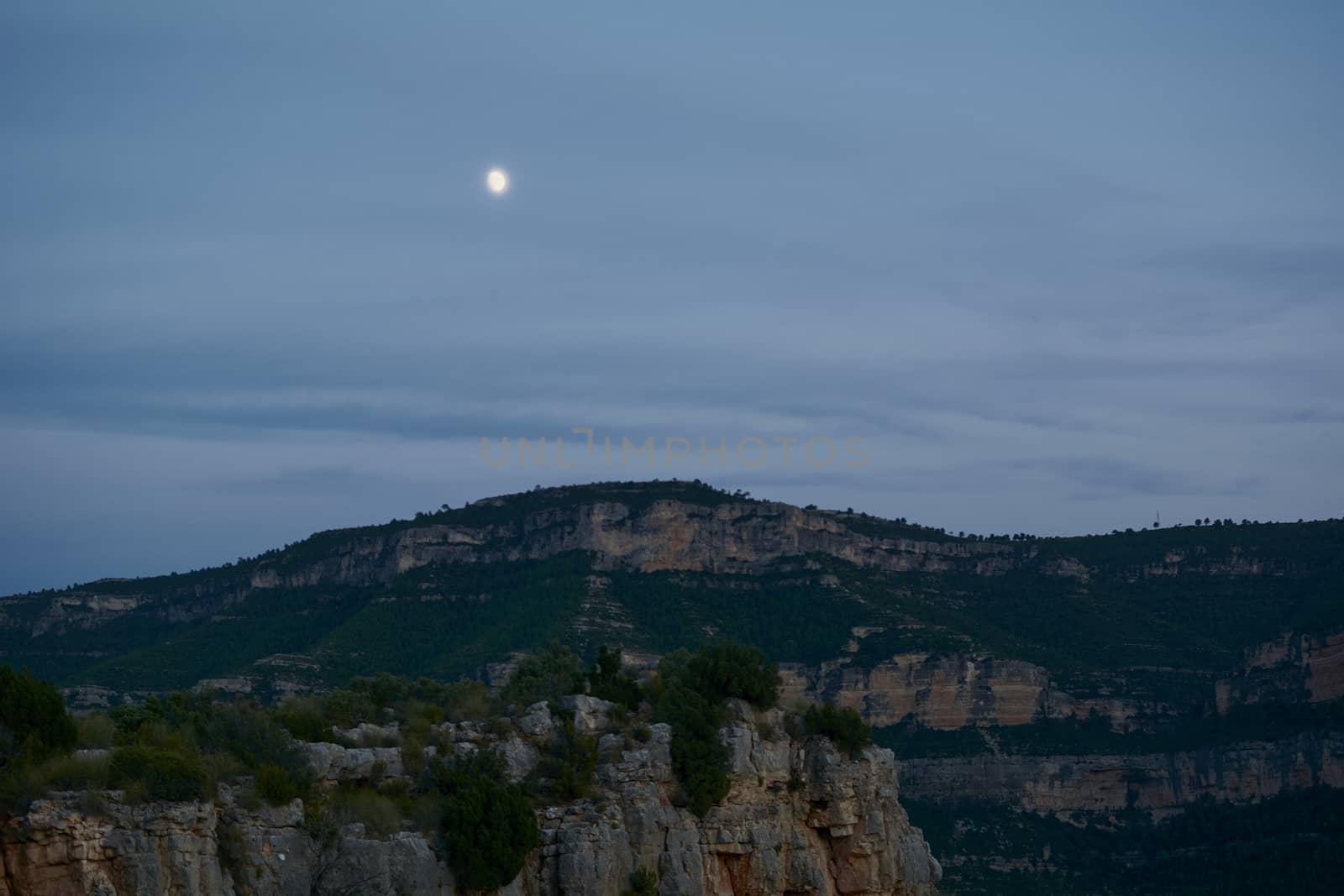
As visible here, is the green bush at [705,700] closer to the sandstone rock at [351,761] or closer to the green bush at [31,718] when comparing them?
the sandstone rock at [351,761]

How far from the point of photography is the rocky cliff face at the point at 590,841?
31094 mm

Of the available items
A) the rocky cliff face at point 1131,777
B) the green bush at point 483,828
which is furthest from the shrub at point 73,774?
the rocky cliff face at point 1131,777

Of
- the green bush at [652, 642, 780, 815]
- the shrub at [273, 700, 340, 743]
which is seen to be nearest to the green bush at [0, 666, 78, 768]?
the shrub at [273, 700, 340, 743]

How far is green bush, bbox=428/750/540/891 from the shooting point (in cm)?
3659

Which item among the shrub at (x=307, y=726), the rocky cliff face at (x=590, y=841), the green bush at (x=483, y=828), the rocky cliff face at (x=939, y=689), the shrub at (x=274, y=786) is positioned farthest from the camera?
the rocky cliff face at (x=939, y=689)

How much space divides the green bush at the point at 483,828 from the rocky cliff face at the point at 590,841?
525mm

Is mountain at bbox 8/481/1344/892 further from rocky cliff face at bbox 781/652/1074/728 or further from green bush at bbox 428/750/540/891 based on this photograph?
green bush at bbox 428/750/540/891

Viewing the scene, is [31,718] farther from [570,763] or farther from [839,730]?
[839,730]

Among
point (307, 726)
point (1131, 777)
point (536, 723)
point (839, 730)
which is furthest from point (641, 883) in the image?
point (1131, 777)

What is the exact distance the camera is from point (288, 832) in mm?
34219

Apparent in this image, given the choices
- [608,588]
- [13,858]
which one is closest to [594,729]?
[13,858]

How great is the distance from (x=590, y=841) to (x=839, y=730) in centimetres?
1043

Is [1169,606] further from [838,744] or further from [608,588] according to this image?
[838,744]

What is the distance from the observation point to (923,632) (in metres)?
114
